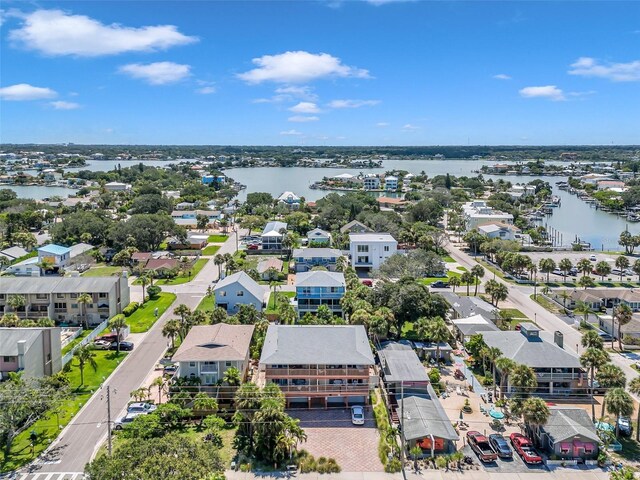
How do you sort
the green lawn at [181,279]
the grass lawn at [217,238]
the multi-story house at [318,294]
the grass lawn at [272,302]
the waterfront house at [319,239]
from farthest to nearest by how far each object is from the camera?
the grass lawn at [217,238] < the waterfront house at [319,239] < the green lawn at [181,279] < the grass lawn at [272,302] < the multi-story house at [318,294]

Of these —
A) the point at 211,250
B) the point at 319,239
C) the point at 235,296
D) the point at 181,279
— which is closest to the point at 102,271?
the point at 181,279

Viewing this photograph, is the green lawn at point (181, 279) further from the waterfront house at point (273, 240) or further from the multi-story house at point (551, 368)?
the multi-story house at point (551, 368)

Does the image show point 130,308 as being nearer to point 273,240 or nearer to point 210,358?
point 210,358

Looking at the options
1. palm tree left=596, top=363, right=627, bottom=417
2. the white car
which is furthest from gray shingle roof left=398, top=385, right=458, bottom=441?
palm tree left=596, top=363, right=627, bottom=417

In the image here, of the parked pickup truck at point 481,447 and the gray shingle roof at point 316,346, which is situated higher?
the gray shingle roof at point 316,346

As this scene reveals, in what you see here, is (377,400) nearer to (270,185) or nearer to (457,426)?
(457,426)

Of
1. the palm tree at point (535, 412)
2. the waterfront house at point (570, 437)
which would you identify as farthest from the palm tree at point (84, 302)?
the waterfront house at point (570, 437)
